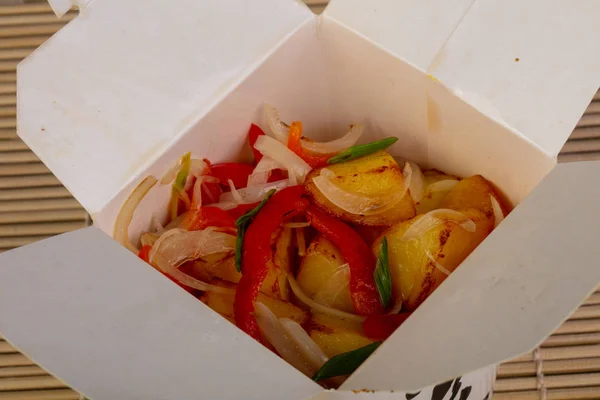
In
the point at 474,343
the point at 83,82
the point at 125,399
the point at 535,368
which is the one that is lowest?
the point at 535,368

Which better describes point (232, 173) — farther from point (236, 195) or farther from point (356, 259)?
point (356, 259)

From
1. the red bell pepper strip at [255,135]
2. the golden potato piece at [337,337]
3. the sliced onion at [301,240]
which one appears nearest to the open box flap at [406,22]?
the red bell pepper strip at [255,135]

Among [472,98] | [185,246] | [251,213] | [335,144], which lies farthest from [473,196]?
[185,246]

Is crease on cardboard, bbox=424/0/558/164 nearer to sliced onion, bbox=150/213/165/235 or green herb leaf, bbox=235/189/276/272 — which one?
green herb leaf, bbox=235/189/276/272

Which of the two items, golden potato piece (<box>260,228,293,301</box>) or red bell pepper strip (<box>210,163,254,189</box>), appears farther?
red bell pepper strip (<box>210,163,254,189</box>)

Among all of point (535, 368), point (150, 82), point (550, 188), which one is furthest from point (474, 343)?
point (535, 368)

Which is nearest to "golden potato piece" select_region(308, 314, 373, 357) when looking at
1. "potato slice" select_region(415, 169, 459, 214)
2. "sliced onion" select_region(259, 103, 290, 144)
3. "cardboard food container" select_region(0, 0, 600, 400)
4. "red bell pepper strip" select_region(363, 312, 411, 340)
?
"red bell pepper strip" select_region(363, 312, 411, 340)

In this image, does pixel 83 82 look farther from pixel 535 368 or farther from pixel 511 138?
pixel 535 368

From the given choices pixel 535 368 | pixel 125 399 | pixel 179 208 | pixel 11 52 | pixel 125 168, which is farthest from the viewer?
pixel 11 52
